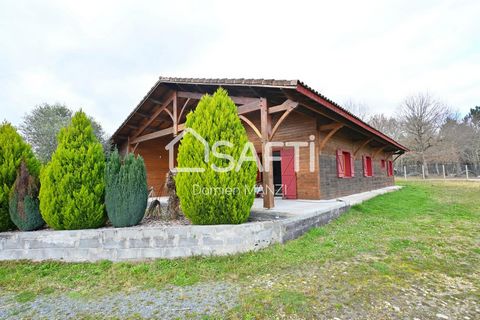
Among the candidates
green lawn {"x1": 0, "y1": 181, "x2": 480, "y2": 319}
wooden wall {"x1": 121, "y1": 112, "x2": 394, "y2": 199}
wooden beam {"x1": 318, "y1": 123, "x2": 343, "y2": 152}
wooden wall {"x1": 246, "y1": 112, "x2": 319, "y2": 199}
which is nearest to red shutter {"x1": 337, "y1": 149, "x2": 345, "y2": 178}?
wooden wall {"x1": 121, "y1": 112, "x2": 394, "y2": 199}

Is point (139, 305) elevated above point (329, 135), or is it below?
below

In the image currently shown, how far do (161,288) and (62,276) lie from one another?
1.45m

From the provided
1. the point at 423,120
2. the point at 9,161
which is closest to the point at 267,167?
the point at 9,161

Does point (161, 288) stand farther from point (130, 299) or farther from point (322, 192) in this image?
point (322, 192)

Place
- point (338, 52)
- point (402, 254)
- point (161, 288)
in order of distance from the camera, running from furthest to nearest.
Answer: point (338, 52), point (402, 254), point (161, 288)

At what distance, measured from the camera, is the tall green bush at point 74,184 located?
3418 mm

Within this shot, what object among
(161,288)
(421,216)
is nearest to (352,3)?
(421,216)

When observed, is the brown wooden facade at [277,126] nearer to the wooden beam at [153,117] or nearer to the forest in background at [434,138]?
the wooden beam at [153,117]

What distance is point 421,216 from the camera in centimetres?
564

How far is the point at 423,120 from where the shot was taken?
2469 cm

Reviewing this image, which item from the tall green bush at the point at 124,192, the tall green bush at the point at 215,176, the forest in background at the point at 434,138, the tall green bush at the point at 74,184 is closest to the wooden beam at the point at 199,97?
the tall green bush at the point at 215,176

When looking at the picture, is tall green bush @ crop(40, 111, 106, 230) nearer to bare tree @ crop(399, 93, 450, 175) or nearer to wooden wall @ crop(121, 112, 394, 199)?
wooden wall @ crop(121, 112, 394, 199)

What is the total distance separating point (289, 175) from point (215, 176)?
168 inches

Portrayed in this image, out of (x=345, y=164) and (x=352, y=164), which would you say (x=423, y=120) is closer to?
(x=352, y=164)
